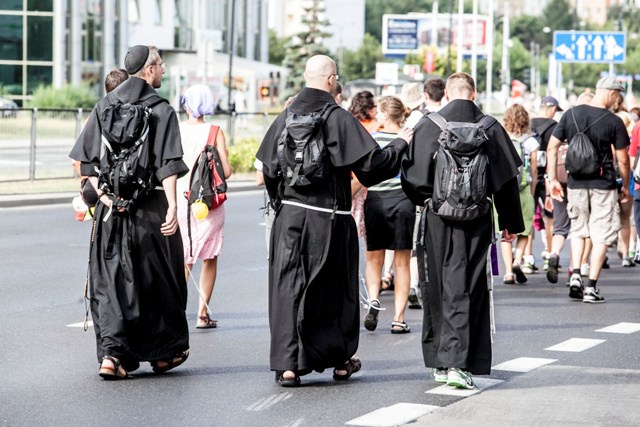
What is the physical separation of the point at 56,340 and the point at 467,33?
97.9 metres

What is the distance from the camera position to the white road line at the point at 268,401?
24.2 feet

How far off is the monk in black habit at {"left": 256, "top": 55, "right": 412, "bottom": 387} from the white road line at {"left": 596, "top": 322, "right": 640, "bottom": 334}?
10.5 feet

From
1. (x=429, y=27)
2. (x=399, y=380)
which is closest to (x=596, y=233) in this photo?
(x=399, y=380)

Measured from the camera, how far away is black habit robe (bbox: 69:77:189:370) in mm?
8086

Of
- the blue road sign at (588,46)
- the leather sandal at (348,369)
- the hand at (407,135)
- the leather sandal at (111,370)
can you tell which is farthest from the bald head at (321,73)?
the blue road sign at (588,46)

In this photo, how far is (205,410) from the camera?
287 inches

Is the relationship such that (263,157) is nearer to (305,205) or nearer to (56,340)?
(305,205)

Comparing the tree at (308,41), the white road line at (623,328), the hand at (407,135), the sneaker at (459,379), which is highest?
the tree at (308,41)

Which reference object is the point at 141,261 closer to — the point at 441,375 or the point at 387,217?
the point at 441,375

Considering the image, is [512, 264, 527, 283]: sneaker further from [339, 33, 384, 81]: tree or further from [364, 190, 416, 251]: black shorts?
[339, 33, 384, 81]: tree

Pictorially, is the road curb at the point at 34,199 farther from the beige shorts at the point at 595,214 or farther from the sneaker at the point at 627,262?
the beige shorts at the point at 595,214

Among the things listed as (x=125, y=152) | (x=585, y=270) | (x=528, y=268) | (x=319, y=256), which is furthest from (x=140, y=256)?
(x=528, y=268)

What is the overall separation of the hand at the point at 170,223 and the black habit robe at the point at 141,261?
3.9 inches

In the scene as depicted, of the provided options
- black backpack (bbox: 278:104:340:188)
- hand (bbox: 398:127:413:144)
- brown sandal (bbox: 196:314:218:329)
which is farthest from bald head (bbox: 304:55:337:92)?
brown sandal (bbox: 196:314:218:329)
